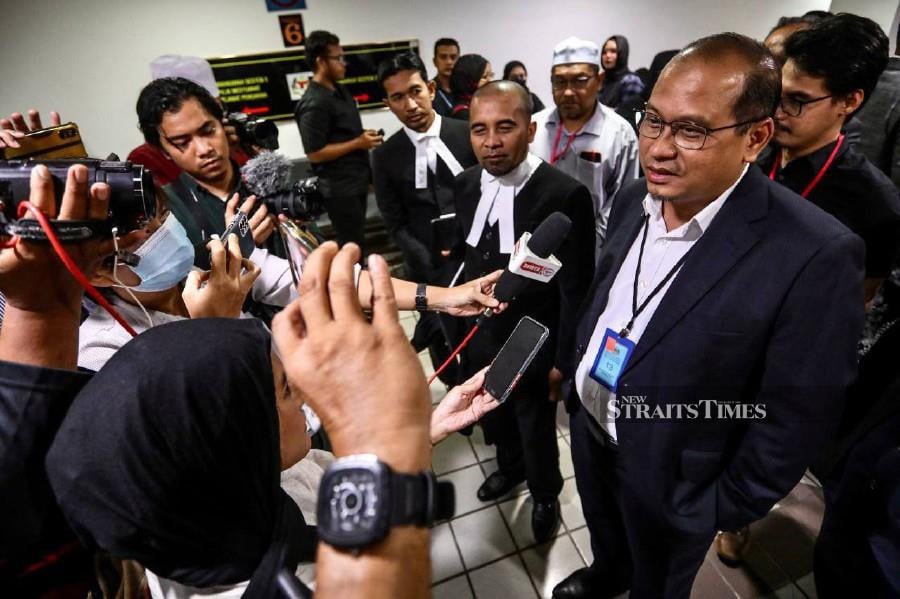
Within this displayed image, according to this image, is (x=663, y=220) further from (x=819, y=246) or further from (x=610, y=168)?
(x=610, y=168)

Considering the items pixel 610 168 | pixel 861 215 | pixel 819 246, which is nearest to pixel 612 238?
pixel 819 246

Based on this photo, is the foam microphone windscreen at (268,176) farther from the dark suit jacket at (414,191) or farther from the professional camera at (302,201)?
the dark suit jacket at (414,191)

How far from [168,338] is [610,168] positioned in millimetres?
2677

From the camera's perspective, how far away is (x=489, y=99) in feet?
6.07

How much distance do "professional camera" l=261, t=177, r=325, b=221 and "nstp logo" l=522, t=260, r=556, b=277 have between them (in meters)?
0.67

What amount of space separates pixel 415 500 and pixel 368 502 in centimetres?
6

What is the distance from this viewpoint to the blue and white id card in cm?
127

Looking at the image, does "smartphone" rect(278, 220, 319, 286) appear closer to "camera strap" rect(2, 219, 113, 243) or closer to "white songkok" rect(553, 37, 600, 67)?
"camera strap" rect(2, 219, 113, 243)

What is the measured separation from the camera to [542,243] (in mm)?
1339

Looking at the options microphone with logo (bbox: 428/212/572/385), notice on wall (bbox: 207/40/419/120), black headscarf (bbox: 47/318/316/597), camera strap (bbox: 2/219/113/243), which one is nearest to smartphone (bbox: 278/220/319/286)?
black headscarf (bbox: 47/318/316/597)

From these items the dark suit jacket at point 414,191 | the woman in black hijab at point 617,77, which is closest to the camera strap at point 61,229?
the dark suit jacket at point 414,191

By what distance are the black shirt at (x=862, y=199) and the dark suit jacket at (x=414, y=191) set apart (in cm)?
172

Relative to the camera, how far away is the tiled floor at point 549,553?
1.86 metres

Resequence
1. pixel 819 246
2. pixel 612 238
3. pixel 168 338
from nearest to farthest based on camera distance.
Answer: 1. pixel 168 338
2. pixel 819 246
3. pixel 612 238
